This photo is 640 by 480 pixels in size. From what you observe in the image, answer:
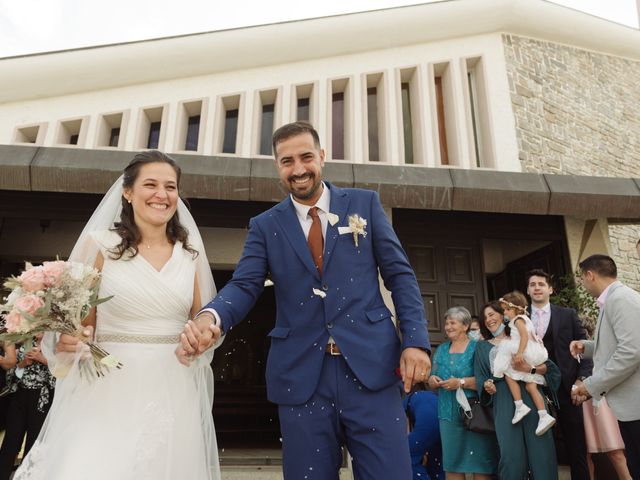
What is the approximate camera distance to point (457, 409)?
494 cm

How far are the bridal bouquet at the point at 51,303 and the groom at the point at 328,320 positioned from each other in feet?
1.76

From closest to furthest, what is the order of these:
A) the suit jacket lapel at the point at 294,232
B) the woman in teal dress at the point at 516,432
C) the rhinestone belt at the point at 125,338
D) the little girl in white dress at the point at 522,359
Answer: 1. the suit jacket lapel at the point at 294,232
2. the rhinestone belt at the point at 125,338
3. the woman in teal dress at the point at 516,432
4. the little girl in white dress at the point at 522,359

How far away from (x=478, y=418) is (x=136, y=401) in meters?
3.52

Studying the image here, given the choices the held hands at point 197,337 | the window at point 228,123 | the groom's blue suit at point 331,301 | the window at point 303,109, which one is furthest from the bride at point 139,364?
the window at point 303,109

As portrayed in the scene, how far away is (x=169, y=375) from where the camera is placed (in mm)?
2545

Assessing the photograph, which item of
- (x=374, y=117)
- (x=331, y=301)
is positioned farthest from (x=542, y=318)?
(x=374, y=117)

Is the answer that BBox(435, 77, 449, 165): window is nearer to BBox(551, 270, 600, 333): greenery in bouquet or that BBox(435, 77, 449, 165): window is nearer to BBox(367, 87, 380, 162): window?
BBox(367, 87, 380, 162): window

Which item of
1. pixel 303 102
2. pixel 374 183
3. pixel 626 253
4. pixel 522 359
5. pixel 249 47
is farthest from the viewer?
pixel 303 102

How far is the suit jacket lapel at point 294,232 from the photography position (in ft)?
7.98

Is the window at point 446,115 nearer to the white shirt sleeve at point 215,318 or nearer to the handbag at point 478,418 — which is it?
the handbag at point 478,418

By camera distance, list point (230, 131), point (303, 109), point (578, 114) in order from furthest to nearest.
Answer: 1. point (578, 114)
2. point (303, 109)
3. point (230, 131)

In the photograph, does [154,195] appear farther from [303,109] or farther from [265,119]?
[303,109]

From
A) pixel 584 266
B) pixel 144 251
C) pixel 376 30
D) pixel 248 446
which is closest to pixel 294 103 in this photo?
pixel 376 30

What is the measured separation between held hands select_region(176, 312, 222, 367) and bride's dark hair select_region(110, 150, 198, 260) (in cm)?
75
